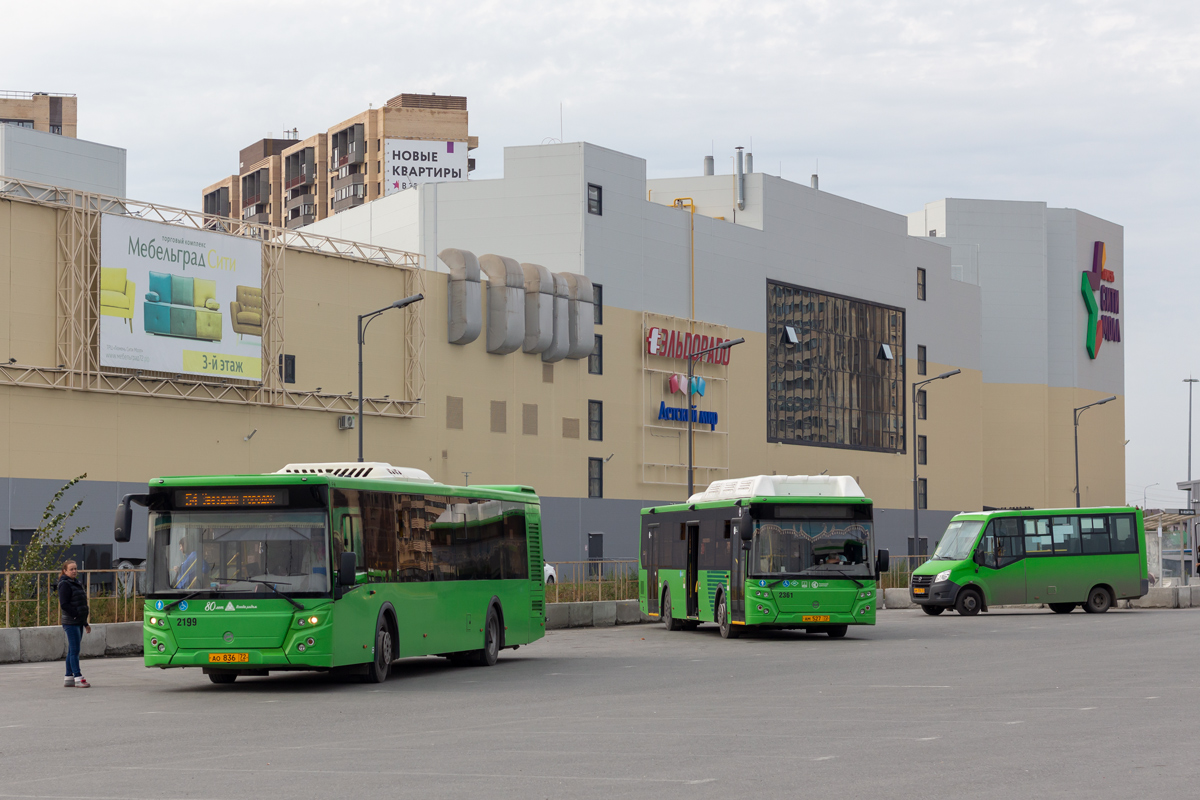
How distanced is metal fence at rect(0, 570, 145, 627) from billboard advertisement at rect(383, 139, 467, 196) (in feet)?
287

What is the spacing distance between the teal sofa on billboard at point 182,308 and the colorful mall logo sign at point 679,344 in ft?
71.4

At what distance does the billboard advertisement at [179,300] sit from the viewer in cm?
4347

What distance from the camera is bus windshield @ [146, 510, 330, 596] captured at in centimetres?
1795

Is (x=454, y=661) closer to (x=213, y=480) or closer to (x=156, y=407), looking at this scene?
(x=213, y=480)

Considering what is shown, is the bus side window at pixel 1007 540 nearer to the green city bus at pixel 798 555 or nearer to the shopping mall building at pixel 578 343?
the green city bus at pixel 798 555

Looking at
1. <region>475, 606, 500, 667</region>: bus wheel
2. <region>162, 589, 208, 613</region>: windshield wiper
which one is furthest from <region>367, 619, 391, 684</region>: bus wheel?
<region>475, 606, 500, 667</region>: bus wheel

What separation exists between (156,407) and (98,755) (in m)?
34.6

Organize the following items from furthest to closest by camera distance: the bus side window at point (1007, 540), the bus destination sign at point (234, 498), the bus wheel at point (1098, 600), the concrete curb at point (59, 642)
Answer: the bus wheel at point (1098, 600) < the bus side window at point (1007, 540) < the concrete curb at point (59, 642) < the bus destination sign at point (234, 498)

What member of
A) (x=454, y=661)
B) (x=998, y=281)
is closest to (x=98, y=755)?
(x=454, y=661)

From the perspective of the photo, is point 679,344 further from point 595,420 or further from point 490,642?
point 490,642

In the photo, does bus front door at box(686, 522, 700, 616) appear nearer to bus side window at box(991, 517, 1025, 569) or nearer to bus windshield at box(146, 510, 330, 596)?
bus side window at box(991, 517, 1025, 569)

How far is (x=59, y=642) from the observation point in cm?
2458

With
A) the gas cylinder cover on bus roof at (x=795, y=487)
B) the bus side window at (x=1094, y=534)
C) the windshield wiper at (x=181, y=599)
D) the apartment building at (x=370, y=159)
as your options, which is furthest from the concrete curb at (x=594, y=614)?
the apartment building at (x=370, y=159)

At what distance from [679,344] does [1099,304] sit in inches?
1627
